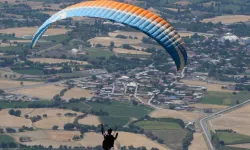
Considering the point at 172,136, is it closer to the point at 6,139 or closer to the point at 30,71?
the point at 6,139

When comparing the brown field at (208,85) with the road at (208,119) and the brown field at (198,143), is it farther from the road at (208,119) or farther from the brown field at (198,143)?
the brown field at (198,143)

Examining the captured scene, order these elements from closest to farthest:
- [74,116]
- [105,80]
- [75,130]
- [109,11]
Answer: [109,11], [75,130], [74,116], [105,80]

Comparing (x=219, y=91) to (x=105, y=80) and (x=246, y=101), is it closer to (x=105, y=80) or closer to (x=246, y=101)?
(x=246, y=101)

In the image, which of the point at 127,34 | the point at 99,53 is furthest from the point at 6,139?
the point at 127,34

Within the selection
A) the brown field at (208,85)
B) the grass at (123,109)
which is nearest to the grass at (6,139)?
the grass at (123,109)

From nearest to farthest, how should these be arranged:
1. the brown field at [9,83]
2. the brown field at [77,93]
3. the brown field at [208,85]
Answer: the brown field at [77,93] → the brown field at [9,83] → the brown field at [208,85]

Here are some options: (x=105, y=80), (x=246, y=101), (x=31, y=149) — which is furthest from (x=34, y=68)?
(x=31, y=149)
